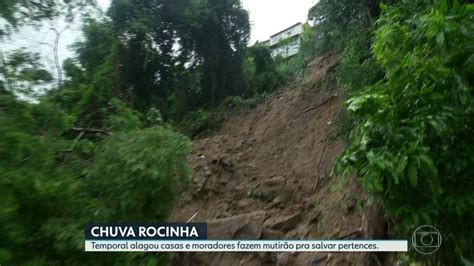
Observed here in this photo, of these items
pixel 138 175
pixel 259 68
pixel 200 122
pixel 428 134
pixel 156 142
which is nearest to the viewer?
pixel 428 134

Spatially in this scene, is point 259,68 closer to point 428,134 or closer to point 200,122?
point 200,122

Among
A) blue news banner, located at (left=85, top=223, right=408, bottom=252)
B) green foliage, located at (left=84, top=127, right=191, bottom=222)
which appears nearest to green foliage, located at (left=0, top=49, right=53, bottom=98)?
green foliage, located at (left=84, top=127, right=191, bottom=222)

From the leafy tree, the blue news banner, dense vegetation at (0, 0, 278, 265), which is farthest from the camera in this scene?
the leafy tree

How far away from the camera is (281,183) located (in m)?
8.30

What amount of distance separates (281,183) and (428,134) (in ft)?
19.3

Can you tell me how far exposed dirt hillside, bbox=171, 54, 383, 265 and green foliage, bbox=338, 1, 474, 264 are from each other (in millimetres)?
1485

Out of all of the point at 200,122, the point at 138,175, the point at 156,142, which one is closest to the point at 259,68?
the point at 200,122

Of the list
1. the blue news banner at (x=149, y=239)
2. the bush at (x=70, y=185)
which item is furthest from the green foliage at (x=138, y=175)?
the blue news banner at (x=149, y=239)

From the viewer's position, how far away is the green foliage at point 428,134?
251 centimetres

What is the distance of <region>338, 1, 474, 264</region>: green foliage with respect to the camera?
251cm

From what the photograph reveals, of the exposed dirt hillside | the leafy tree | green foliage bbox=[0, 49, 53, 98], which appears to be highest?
the leafy tree

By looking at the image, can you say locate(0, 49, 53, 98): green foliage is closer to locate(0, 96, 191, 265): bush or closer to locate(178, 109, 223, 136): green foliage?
locate(0, 96, 191, 265): bush

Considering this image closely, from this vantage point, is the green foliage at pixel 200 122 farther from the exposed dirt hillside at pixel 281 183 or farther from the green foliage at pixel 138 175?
the green foliage at pixel 138 175

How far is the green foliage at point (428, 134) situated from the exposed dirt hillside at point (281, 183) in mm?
1485
